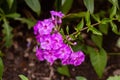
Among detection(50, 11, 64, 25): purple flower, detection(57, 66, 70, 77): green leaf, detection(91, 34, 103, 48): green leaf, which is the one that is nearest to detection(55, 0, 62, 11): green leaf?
detection(50, 11, 64, 25): purple flower

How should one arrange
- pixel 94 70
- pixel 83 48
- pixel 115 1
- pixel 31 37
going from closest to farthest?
1. pixel 115 1
2. pixel 83 48
3. pixel 94 70
4. pixel 31 37

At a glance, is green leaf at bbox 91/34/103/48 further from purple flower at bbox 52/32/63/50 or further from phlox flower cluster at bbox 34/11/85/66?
purple flower at bbox 52/32/63/50

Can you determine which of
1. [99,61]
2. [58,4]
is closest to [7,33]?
[58,4]

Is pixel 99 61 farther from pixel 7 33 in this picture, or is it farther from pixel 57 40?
pixel 7 33

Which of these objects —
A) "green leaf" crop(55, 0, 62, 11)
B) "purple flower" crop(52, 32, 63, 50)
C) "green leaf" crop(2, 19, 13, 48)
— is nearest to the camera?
"purple flower" crop(52, 32, 63, 50)

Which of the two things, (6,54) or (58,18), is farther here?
(6,54)

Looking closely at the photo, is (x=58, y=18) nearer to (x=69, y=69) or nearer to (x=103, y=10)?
(x=69, y=69)

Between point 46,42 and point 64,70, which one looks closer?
point 46,42

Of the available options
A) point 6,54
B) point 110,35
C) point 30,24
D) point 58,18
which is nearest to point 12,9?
Answer: point 30,24
